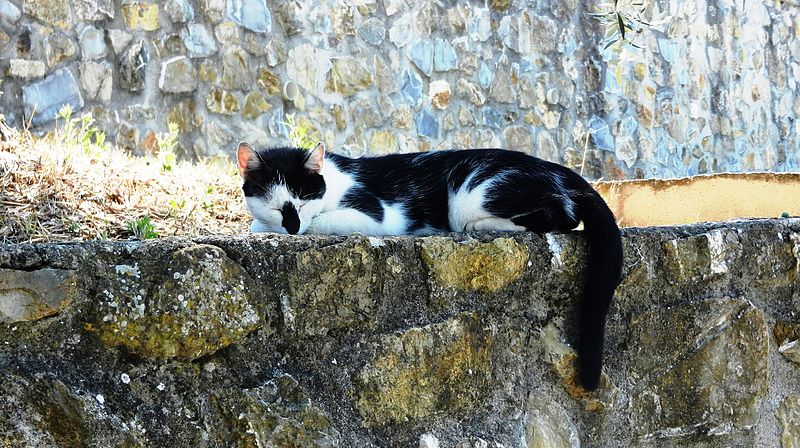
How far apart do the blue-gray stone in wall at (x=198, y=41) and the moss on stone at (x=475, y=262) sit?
12.7 ft

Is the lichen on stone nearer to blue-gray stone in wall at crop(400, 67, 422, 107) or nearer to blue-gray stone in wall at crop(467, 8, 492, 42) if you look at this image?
blue-gray stone in wall at crop(400, 67, 422, 107)

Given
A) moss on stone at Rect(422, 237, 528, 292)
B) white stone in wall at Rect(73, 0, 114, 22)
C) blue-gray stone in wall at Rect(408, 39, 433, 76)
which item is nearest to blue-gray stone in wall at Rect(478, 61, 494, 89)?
blue-gray stone in wall at Rect(408, 39, 433, 76)

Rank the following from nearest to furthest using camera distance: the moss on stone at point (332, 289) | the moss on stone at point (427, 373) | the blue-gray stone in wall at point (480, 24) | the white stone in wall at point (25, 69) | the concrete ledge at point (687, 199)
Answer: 1. the moss on stone at point (332, 289)
2. the moss on stone at point (427, 373)
3. the concrete ledge at point (687, 199)
4. the white stone in wall at point (25, 69)
5. the blue-gray stone in wall at point (480, 24)

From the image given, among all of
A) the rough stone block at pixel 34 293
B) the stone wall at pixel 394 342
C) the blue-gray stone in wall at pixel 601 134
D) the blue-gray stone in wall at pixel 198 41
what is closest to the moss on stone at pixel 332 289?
the stone wall at pixel 394 342

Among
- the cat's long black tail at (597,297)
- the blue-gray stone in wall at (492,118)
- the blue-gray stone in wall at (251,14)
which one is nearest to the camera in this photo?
the cat's long black tail at (597,297)

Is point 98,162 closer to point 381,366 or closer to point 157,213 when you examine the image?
point 157,213

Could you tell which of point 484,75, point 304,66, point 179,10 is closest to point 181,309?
point 179,10

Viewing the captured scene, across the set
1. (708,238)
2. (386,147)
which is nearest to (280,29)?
(386,147)

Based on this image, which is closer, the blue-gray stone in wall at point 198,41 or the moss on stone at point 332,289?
the moss on stone at point 332,289

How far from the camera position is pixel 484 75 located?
7.03 m

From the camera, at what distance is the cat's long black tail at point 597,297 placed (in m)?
2.09

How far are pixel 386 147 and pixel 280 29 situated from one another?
1.14 metres

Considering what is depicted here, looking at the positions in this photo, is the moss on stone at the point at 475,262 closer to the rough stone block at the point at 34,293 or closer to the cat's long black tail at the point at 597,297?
the cat's long black tail at the point at 597,297

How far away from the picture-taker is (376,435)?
72.5 inches
